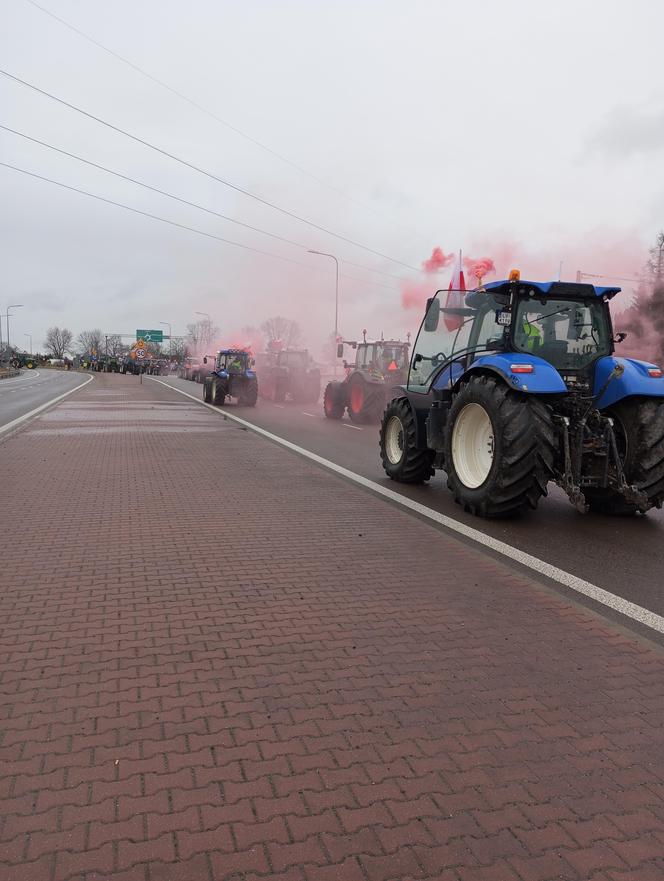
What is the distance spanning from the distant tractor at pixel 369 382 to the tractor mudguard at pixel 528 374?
34.2ft

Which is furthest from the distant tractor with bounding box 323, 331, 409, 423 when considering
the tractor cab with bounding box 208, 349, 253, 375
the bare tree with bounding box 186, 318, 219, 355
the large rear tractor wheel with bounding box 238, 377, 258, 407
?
the bare tree with bounding box 186, 318, 219, 355

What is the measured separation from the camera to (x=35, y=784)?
236 cm

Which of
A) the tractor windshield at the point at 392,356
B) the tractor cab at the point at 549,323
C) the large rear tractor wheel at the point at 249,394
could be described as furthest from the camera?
the large rear tractor wheel at the point at 249,394

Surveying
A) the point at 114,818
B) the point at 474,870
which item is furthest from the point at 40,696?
the point at 474,870

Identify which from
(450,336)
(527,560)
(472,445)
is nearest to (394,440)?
(450,336)

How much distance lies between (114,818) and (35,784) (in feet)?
1.20

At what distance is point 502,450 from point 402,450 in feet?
8.08

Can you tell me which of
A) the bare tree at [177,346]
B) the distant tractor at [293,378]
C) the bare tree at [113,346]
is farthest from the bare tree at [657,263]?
the bare tree at [113,346]

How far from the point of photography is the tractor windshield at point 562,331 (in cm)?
694

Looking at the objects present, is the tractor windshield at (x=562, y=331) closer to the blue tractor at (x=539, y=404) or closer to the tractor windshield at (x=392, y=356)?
the blue tractor at (x=539, y=404)

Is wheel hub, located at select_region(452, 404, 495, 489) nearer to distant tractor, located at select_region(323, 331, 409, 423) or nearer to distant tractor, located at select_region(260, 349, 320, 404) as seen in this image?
distant tractor, located at select_region(323, 331, 409, 423)

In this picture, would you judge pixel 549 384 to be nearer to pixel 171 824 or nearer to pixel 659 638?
pixel 659 638

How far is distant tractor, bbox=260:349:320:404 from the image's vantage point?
86.1 ft

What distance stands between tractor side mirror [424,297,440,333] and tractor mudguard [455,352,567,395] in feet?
4.92
